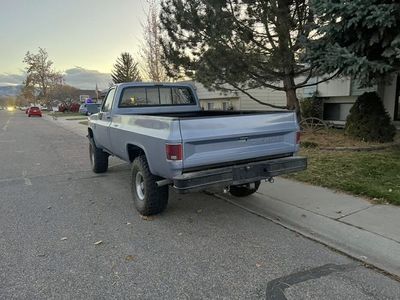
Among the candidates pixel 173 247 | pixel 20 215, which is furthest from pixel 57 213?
pixel 173 247

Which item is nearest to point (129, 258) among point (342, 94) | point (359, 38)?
point (359, 38)

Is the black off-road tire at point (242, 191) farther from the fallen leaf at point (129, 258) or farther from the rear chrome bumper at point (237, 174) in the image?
the fallen leaf at point (129, 258)

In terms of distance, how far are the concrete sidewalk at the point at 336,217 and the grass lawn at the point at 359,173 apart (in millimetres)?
276

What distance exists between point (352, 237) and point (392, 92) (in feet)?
32.9

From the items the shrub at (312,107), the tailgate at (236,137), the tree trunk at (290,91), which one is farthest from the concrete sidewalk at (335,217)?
the shrub at (312,107)

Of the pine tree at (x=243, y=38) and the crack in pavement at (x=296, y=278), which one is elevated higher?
the pine tree at (x=243, y=38)

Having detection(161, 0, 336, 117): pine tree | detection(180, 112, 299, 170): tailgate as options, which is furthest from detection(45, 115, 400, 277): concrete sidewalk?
detection(161, 0, 336, 117): pine tree

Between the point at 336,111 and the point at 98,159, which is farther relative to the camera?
the point at 336,111

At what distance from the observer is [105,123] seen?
272 inches

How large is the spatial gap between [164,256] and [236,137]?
1714 mm

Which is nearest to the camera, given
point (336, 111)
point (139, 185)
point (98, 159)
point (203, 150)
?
point (203, 150)

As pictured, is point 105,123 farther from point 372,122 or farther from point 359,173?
point 372,122

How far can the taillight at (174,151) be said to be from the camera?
4.24 m

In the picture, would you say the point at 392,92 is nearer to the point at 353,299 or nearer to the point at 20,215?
the point at 353,299
